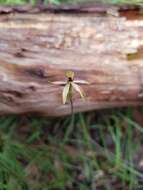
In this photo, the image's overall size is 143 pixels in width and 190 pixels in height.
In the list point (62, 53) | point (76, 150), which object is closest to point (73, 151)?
point (76, 150)

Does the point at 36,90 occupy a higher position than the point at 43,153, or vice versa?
the point at 36,90

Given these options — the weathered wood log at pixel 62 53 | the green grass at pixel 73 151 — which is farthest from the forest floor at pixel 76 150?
the weathered wood log at pixel 62 53

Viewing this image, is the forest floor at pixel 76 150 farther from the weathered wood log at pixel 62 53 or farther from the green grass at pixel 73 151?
the weathered wood log at pixel 62 53

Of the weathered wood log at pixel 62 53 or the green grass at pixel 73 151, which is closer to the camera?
the weathered wood log at pixel 62 53

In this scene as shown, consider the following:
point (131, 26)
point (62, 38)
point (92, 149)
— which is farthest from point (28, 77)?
point (92, 149)

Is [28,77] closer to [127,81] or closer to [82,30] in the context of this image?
[82,30]
